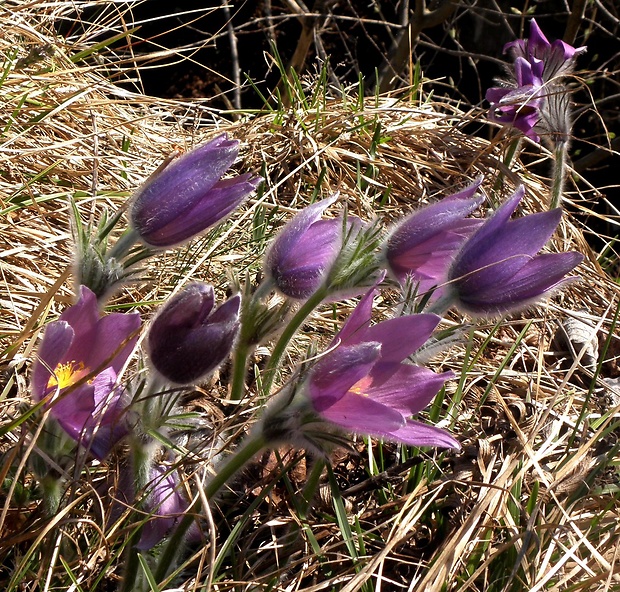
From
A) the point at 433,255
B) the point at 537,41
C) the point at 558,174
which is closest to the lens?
the point at 433,255

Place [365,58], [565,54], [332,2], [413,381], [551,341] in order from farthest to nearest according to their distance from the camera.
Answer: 1. [365,58]
2. [332,2]
3. [565,54]
4. [551,341]
5. [413,381]

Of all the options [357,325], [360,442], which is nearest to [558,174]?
[360,442]

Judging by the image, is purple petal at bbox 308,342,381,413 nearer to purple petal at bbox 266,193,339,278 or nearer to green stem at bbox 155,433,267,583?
green stem at bbox 155,433,267,583

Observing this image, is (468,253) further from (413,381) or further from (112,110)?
(112,110)

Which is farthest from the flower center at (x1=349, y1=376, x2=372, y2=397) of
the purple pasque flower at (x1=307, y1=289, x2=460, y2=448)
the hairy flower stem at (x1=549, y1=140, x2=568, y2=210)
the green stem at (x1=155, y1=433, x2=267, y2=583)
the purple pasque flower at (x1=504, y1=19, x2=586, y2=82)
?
the purple pasque flower at (x1=504, y1=19, x2=586, y2=82)

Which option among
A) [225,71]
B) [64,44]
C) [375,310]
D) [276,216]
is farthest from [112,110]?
[225,71]

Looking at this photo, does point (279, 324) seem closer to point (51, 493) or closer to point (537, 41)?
point (51, 493)
